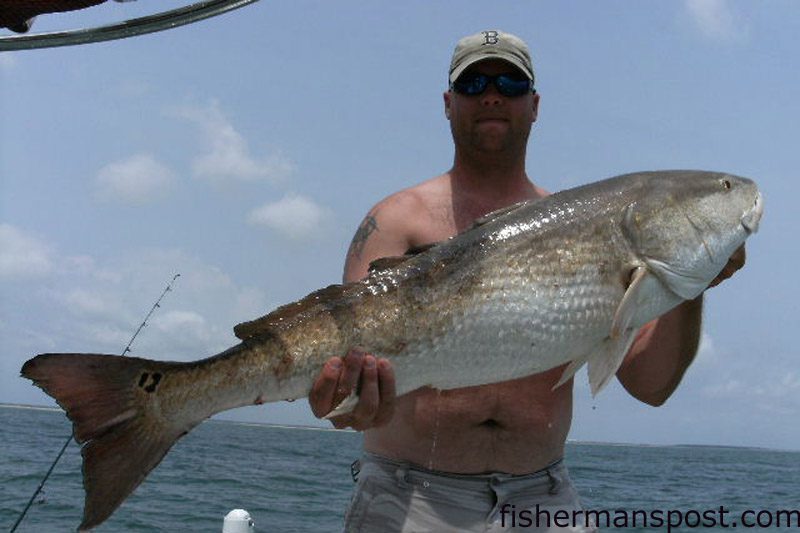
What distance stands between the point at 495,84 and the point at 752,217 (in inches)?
51.7

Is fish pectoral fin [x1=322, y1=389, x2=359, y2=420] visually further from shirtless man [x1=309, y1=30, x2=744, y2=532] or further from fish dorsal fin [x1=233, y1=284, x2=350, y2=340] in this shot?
fish dorsal fin [x1=233, y1=284, x2=350, y2=340]

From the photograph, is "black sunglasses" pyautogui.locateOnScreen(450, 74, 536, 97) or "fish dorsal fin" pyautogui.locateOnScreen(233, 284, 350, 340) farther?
"black sunglasses" pyautogui.locateOnScreen(450, 74, 536, 97)

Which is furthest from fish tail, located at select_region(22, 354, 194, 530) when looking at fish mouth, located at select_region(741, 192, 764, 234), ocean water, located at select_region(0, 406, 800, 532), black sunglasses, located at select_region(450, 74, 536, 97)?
ocean water, located at select_region(0, 406, 800, 532)

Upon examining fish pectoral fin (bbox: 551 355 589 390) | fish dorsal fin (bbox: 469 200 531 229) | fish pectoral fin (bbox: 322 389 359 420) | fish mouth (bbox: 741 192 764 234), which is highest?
fish mouth (bbox: 741 192 764 234)

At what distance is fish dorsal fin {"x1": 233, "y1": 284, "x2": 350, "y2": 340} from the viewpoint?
3350 mm

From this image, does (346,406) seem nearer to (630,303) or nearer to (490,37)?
(630,303)

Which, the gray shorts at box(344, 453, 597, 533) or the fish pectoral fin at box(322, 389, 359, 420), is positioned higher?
the fish pectoral fin at box(322, 389, 359, 420)

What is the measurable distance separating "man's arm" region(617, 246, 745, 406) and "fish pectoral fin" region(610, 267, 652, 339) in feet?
1.98

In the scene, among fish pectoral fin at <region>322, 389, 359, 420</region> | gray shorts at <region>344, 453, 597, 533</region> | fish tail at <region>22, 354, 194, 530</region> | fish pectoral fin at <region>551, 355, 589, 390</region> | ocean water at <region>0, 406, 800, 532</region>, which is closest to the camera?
fish tail at <region>22, 354, 194, 530</region>

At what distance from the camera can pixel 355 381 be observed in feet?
10.8

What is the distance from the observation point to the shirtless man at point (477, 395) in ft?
12.9

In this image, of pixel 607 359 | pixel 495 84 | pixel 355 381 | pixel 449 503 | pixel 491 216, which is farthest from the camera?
pixel 495 84

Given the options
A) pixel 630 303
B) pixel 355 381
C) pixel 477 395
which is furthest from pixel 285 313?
pixel 630 303

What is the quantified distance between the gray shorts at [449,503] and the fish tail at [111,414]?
1.08 meters
